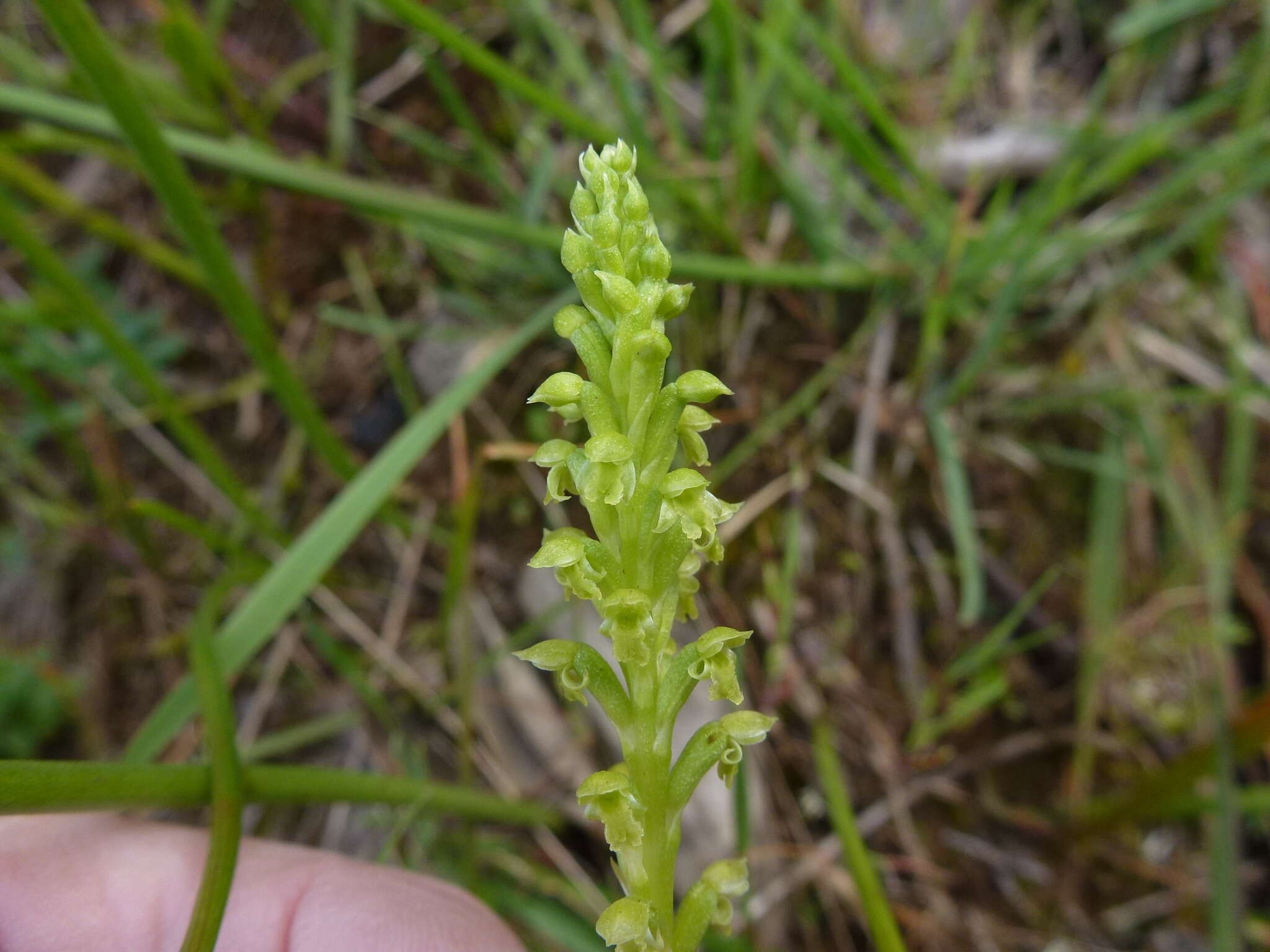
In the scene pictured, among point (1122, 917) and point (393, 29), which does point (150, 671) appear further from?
point (1122, 917)

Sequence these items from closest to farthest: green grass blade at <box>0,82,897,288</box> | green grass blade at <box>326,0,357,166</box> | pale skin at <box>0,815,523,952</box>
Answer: pale skin at <box>0,815,523,952</box>
green grass blade at <box>0,82,897,288</box>
green grass blade at <box>326,0,357,166</box>

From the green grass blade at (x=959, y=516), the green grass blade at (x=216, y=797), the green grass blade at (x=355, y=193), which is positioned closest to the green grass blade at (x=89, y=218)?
the green grass blade at (x=355, y=193)

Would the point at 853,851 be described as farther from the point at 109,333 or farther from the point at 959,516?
the point at 109,333

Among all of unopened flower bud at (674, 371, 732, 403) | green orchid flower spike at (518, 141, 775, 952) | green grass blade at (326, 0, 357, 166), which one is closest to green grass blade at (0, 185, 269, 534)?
green grass blade at (326, 0, 357, 166)

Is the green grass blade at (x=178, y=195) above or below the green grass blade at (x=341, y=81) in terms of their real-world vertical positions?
below

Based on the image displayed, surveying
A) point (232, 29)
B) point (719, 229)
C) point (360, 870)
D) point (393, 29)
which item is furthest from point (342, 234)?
point (360, 870)

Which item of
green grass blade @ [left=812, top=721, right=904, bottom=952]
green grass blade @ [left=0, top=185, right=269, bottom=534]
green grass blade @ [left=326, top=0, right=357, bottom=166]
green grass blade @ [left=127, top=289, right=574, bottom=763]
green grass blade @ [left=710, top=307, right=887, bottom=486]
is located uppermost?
green grass blade @ [left=326, top=0, right=357, bottom=166]

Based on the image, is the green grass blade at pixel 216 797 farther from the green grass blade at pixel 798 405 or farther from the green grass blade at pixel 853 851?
the green grass blade at pixel 798 405

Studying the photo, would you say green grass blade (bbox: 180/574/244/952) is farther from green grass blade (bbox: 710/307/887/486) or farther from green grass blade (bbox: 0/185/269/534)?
green grass blade (bbox: 710/307/887/486)
